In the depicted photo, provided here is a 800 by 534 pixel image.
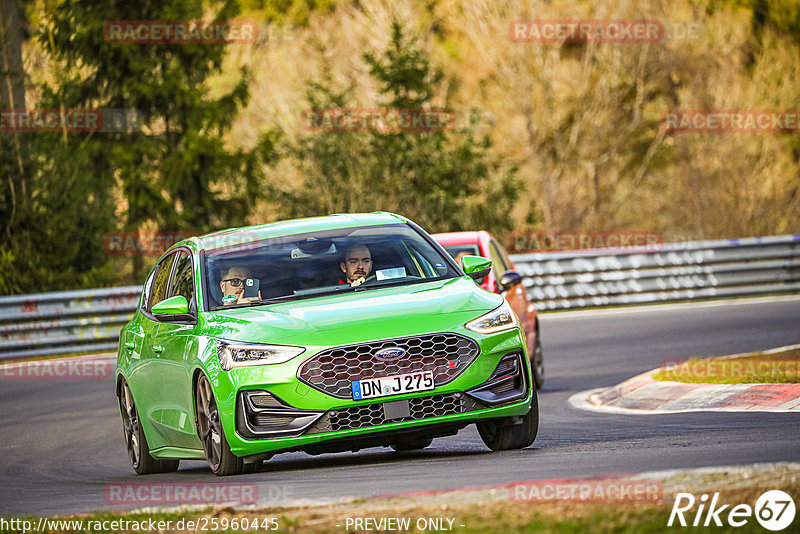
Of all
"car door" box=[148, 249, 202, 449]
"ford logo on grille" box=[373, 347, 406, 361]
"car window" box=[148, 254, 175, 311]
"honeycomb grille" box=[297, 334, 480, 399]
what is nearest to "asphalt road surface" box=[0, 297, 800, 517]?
"car door" box=[148, 249, 202, 449]

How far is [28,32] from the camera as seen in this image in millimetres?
32188

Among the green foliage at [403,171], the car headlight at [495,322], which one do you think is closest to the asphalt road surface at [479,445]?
the car headlight at [495,322]

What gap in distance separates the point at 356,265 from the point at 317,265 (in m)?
0.26

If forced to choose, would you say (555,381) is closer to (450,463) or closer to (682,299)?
(450,463)

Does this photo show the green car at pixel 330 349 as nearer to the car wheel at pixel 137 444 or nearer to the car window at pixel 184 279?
the car window at pixel 184 279

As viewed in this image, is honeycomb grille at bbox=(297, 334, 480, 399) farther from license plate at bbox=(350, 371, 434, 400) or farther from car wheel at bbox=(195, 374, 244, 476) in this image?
car wheel at bbox=(195, 374, 244, 476)

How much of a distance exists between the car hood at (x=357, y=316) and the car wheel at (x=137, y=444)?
1867 millimetres

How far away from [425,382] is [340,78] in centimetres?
3885

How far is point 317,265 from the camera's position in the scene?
9.70 m

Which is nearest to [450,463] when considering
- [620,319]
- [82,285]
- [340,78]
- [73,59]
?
[620,319]

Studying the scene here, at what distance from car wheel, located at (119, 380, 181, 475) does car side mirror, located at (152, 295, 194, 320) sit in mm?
1469

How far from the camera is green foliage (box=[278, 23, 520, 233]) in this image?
34.3 m

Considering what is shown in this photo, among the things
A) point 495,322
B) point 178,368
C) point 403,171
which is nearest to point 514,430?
point 495,322

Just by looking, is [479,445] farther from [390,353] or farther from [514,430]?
[390,353]
